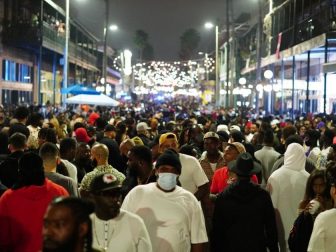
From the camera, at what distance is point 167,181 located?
239 inches

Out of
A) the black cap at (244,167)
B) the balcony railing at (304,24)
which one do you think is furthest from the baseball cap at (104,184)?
the balcony railing at (304,24)

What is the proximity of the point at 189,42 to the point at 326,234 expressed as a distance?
150397mm

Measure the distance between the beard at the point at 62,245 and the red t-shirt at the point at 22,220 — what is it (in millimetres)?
2006

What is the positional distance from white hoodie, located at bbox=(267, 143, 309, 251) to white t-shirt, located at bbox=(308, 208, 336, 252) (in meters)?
2.39

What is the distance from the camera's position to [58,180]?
23.5 feet

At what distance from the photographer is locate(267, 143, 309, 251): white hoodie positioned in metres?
8.09

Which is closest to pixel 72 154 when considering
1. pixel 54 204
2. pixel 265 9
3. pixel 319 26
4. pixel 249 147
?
pixel 249 147

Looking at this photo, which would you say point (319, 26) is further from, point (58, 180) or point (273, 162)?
point (58, 180)

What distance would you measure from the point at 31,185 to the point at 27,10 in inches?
1493

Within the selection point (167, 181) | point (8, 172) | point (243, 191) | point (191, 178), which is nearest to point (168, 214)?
point (167, 181)

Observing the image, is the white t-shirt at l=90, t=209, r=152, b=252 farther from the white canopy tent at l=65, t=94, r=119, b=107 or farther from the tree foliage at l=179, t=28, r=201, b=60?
the tree foliage at l=179, t=28, r=201, b=60

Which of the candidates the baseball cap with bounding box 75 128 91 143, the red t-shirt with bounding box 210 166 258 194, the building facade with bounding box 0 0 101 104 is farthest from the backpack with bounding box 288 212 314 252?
the building facade with bounding box 0 0 101 104

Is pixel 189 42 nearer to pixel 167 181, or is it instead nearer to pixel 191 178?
pixel 191 178

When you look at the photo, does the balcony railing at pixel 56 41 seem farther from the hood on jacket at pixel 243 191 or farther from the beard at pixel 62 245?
the beard at pixel 62 245
